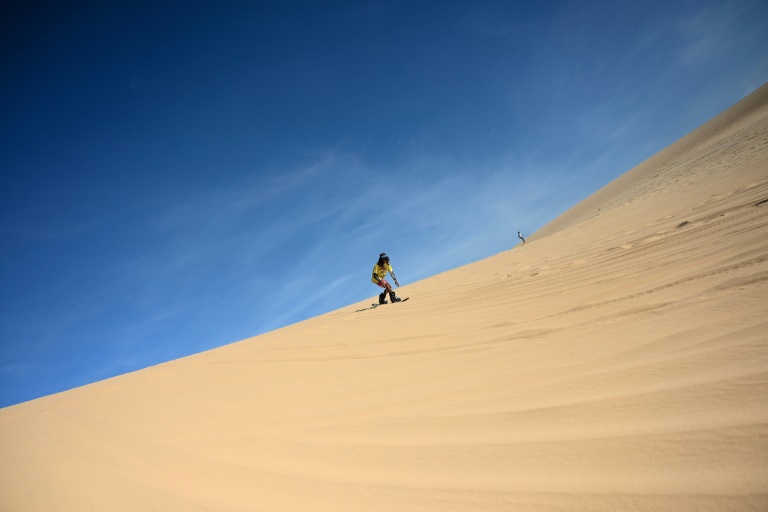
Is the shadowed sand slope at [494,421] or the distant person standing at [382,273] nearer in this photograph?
the shadowed sand slope at [494,421]

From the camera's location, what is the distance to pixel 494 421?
1.27m

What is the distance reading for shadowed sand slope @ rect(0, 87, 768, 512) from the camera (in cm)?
87

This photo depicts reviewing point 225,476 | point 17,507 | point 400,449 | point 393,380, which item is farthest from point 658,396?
point 17,507

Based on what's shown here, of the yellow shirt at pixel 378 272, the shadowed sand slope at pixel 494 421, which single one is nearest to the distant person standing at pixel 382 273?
the yellow shirt at pixel 378 272

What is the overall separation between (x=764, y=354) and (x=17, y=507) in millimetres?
2718

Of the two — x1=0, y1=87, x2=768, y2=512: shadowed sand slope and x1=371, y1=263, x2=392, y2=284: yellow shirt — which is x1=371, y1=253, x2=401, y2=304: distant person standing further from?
x1=0, y1=87, x2=768, y2=512: shadowed sand slope

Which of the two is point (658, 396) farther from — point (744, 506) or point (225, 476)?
point (225, 476)

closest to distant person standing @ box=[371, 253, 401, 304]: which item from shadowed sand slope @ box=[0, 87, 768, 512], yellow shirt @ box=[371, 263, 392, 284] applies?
yellow shirt @ box=[371, 263, 392, 284]

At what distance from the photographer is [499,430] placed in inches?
47.3

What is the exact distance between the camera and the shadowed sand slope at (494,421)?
871 mm

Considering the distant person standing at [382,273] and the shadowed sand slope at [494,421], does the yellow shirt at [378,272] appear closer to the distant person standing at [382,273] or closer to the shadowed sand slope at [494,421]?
the distant person standing at [382,273]

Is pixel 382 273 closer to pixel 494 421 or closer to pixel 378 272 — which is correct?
pixel 378 272

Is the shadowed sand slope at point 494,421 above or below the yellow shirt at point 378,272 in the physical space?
below

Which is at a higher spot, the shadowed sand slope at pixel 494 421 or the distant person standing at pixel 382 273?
the distant person standing at pixel 382 273
